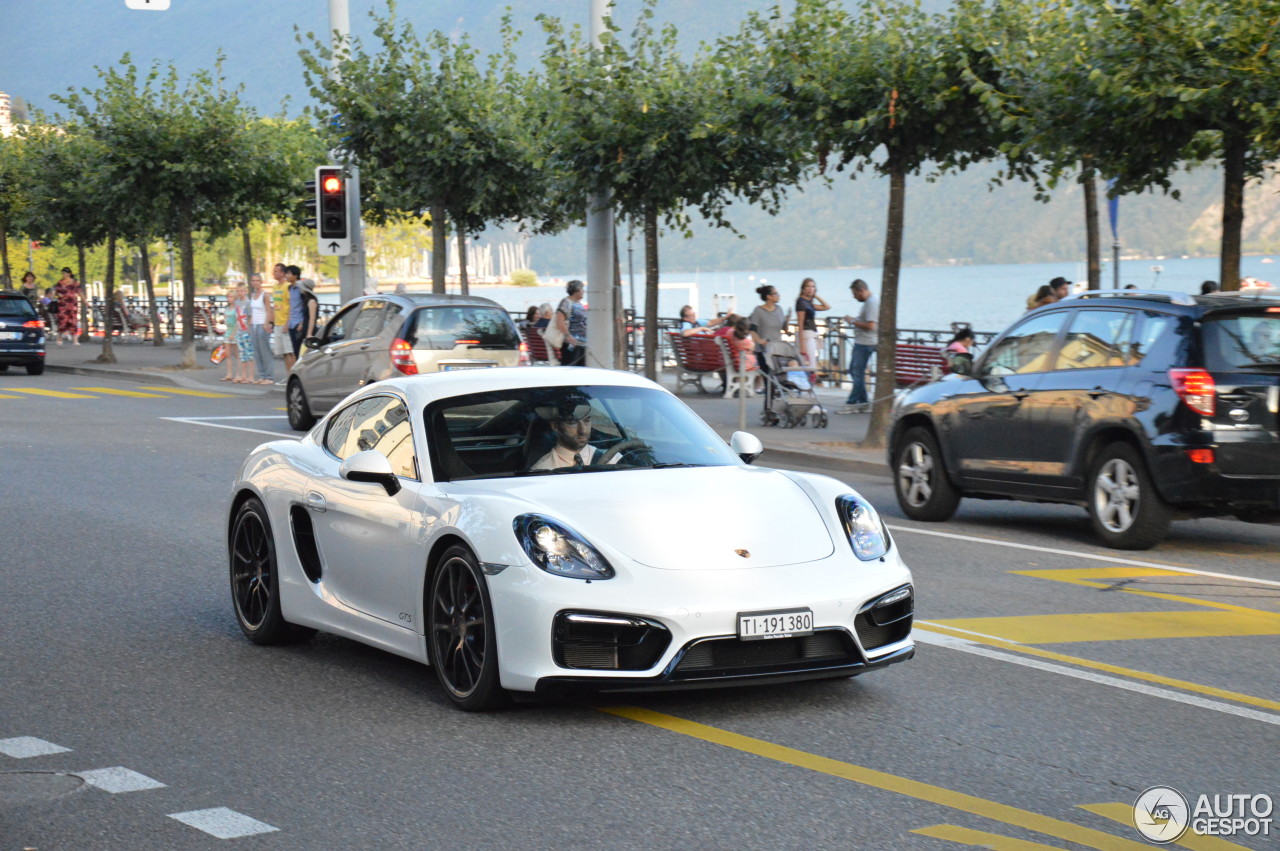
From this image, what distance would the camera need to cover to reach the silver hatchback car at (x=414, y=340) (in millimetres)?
20078

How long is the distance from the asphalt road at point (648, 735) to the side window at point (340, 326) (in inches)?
429

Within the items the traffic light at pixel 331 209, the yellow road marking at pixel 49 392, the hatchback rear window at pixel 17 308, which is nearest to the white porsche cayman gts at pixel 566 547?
the traffic light at pixel 331 209

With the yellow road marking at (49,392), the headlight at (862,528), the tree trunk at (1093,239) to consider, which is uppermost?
the tree trunk at (1093,239)

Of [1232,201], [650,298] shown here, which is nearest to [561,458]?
[1232,201]

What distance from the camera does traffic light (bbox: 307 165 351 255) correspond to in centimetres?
2734

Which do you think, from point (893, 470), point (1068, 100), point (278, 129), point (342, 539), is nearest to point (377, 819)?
→ point (342, 539)

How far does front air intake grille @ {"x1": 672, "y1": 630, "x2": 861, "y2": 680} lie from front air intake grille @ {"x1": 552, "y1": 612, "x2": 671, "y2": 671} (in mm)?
121

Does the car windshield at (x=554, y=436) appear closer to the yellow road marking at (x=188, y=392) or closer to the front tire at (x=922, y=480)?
the front tire at (x=922, y=480)

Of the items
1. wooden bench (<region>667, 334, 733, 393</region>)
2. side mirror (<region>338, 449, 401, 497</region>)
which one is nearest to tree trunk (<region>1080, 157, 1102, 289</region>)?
wooden bench (<region>667, 334, 733, 393</region>)

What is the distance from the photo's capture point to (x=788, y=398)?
72.3 ft

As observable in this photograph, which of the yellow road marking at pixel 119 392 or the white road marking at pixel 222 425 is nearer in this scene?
the white road marking at pixel 222 425

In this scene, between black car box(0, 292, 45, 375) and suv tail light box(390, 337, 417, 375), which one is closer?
suv tail light box(390, 337, 417, 375)

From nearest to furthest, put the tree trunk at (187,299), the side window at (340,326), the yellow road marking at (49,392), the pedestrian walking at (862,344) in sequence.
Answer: the side window at (340,326)
the pedestrian walking at (862,344)
the yellow road marking at (49,392)
the tree trunk at (187,299)

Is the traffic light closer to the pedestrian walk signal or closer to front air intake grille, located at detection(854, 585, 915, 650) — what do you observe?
the pedestrian walk signal
